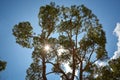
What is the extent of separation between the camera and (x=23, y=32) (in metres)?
29.6

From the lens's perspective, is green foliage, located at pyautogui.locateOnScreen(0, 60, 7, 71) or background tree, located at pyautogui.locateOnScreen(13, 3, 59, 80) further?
green foliage, located at pyautogui.locateOnScreen(0, 60, 7, 71)

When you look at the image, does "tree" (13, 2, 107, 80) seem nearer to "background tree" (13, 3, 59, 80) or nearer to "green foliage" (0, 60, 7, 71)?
"background tree" (13, 3, 59, 80)

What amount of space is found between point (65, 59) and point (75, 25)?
5.64m

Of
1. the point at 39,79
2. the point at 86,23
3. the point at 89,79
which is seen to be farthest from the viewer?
the point at 89,79

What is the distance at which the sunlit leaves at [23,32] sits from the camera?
29.5m

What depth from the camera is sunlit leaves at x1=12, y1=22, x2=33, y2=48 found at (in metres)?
29.5

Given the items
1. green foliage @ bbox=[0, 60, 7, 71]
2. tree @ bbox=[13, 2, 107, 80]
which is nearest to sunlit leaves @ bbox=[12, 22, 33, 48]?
tree @ bbox=[13, 2, 107, 80]

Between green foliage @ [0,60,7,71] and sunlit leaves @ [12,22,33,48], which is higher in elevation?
green foliage @ [0,60,7,71]

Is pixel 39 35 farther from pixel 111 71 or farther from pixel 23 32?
pixel 111 71

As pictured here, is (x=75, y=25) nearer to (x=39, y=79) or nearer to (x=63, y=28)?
(x=63, y=28)

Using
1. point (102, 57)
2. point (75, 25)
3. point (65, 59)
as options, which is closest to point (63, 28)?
point (75, 25)

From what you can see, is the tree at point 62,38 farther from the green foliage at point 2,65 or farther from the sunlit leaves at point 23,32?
the green foliage at point 2,65

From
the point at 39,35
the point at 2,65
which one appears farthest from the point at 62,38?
the point at 2,65

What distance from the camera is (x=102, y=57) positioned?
30828 millimetres
